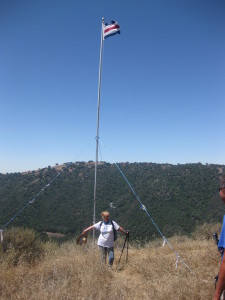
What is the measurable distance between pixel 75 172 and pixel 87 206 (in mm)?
12819

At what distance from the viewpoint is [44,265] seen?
18.7 ft

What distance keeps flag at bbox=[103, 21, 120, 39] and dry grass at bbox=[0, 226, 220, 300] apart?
19.4ft

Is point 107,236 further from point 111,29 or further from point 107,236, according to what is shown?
point 111,29

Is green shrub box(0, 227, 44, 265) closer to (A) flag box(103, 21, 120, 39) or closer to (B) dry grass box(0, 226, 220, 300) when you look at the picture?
(B) dry grass box(0, 226, 220, 300)

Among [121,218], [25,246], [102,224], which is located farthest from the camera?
[121,218]

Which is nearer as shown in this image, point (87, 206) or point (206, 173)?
point (87, 206)

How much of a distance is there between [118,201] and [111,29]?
75.0 feet

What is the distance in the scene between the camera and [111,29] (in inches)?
285

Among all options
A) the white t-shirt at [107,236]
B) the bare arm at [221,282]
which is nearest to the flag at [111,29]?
the white t-shirt at [107,236]

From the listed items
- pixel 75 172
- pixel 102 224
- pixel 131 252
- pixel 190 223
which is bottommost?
pixel 190 223

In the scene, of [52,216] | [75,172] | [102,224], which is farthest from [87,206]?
[102,224]

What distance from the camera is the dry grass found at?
364cm

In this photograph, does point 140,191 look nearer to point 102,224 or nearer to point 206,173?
point 206,173

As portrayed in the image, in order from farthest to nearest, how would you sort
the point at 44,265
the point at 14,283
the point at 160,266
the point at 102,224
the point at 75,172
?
the point at 75,172 < the point at 102,224 < the point at 44,265 < the point at 160,266 < the point at 14,283
